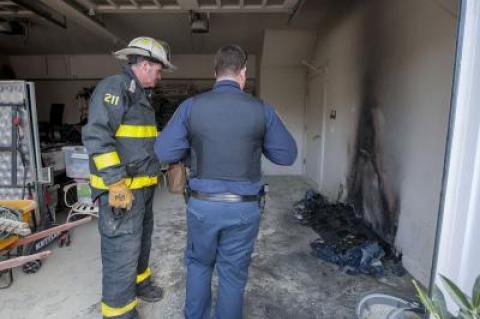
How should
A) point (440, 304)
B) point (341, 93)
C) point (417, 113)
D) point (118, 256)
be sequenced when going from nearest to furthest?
point (440, 304)
point (118, 256)
point (417, 113)
point (341, 93)

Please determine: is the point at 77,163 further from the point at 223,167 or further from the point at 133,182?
the point at 223,167

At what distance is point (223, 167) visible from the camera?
158 centimetres

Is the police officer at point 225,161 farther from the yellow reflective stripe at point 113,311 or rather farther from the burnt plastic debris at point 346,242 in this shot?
the burnt plastic debris at point 346,242

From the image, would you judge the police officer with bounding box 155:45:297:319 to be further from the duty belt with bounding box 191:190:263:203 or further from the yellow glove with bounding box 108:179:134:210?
the yellow glove with bounding box 108:179:134:210

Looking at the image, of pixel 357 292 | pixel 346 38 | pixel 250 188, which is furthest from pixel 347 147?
pixel 250 188

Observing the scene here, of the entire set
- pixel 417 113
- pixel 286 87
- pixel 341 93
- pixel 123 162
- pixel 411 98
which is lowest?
pixel 123 162

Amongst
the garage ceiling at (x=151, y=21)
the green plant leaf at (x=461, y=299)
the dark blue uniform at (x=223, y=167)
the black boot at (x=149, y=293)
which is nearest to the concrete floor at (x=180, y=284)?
the black boot at (x=149, y=293)

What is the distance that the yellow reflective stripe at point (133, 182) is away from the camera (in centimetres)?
188

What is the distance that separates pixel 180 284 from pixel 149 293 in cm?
28

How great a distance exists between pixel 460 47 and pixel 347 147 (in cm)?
344

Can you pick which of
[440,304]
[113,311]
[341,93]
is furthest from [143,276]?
[341,93]

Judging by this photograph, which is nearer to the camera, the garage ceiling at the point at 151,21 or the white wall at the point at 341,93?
the white wall at the point at 341,93

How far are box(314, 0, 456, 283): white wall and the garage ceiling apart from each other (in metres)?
1.21

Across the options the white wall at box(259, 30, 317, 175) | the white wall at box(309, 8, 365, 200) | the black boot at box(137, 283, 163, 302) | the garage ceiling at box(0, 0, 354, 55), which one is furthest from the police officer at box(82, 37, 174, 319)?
the white wall at box(259, 30, 317, 175)
